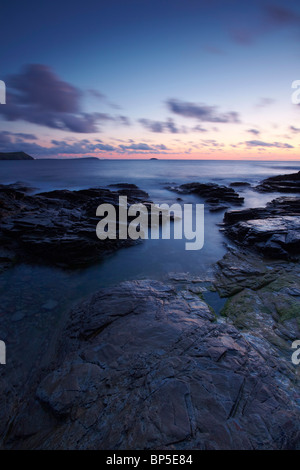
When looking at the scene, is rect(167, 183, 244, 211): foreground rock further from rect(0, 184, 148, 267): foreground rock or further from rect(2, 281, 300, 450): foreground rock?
rect(2, 281, 300, 450): foreground rock

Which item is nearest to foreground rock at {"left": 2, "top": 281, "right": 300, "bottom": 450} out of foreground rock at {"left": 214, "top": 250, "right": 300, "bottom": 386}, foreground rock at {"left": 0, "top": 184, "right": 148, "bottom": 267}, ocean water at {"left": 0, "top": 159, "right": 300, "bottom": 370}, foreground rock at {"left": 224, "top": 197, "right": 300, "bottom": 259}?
foreground rock at {"left": 214, "top": 250, "right": 300, "bottom": 386}

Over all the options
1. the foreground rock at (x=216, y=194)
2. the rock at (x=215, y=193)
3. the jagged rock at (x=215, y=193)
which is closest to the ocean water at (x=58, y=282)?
the foreground rock at (x=216, y=194)

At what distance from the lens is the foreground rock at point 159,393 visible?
8.00 feet

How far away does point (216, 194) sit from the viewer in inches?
930

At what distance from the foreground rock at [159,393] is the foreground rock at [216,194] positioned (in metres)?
16.2

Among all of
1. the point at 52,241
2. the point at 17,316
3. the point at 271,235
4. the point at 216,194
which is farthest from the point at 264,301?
the point at 216,194

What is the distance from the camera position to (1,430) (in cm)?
296

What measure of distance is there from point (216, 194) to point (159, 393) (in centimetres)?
2309

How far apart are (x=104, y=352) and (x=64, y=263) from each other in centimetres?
512

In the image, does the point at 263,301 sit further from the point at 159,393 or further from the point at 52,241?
the point at 52,241

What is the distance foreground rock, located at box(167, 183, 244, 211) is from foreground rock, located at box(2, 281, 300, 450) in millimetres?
16156

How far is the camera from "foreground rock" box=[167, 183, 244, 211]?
20977 mm

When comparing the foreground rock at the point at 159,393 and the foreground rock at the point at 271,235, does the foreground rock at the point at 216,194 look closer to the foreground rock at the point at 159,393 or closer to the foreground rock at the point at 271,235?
the foreground rock at the point at 271,235
